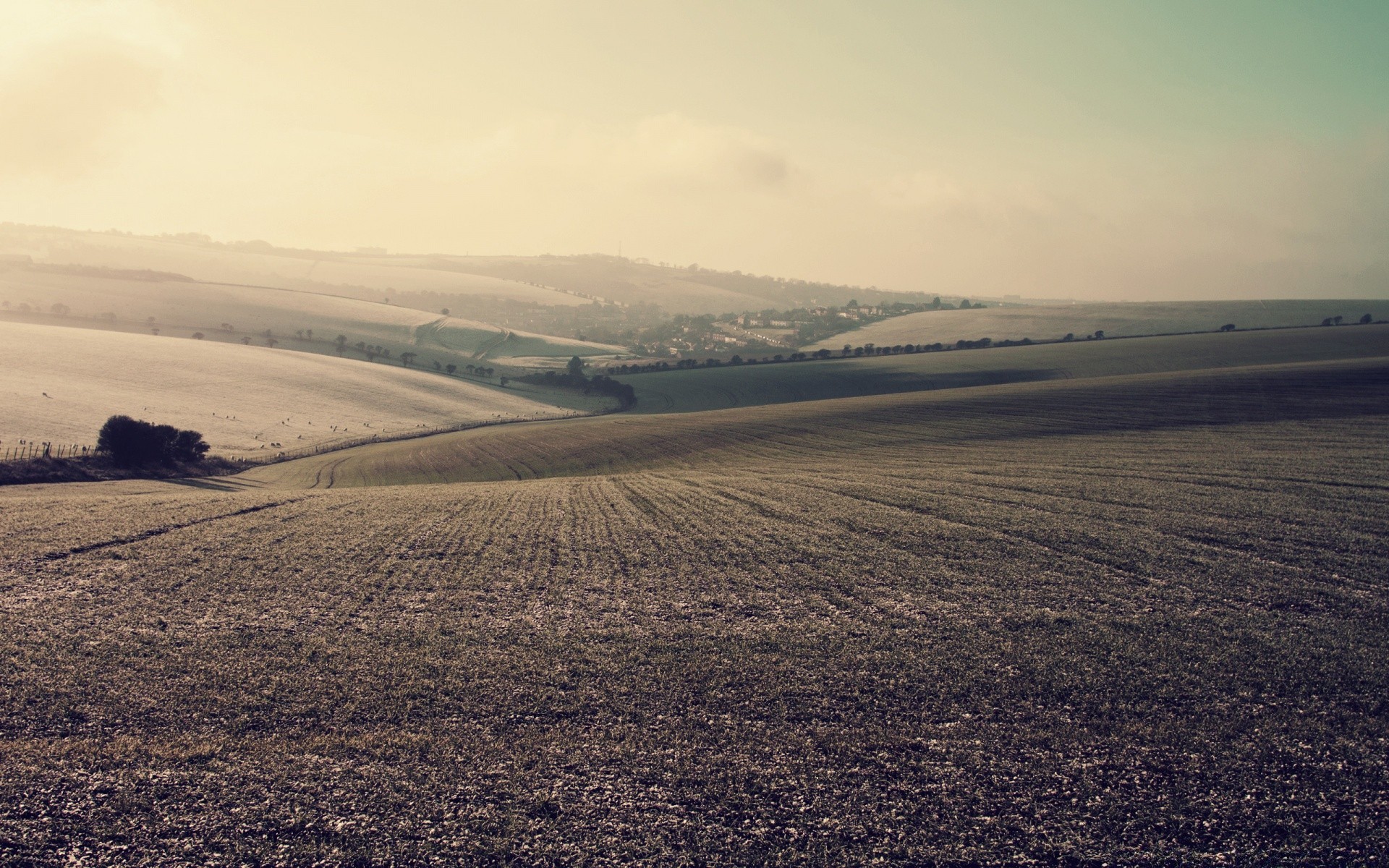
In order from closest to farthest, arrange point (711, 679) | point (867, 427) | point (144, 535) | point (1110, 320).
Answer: point (711, 679), point (144, 535), point (867, 427), point (1110, 320)

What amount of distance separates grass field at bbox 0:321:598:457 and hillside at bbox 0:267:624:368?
90.7ft

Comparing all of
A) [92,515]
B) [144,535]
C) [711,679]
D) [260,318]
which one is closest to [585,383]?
[260,318]

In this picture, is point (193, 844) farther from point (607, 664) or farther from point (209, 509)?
point (209, 509)

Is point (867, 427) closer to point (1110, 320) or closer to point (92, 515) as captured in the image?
point (92, 515)

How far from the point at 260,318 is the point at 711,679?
154688 mm

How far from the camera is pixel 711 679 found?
1394 centimetres

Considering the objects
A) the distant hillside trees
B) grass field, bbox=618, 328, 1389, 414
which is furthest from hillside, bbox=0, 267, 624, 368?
grass field, bbox=618, 328, 1389, 414

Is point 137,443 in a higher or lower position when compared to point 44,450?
higher

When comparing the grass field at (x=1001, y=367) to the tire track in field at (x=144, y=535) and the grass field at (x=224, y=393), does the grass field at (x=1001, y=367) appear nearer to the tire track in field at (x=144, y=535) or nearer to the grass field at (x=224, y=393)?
the grass field at (x=224, y=393)

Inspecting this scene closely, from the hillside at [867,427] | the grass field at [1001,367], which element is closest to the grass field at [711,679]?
the hillside at [867,427]

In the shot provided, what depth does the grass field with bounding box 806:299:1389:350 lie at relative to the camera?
13300cm

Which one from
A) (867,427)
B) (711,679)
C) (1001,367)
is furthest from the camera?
(1001,367)

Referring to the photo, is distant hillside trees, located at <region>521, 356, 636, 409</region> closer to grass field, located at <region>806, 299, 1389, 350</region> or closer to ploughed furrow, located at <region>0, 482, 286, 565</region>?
grass field, located at <region>806, 299, 1389, 350</region>

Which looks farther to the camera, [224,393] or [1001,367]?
[1001,367]
